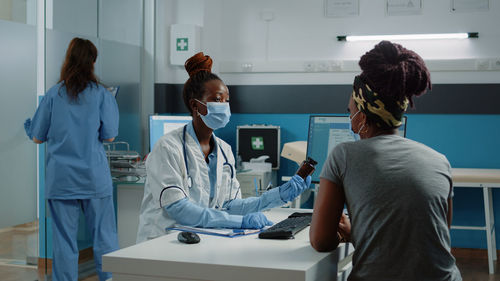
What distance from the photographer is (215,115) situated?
2225 millimetres

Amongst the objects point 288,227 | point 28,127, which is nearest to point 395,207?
point 288,227

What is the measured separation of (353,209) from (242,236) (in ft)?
1.53

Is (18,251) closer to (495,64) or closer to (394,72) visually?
(394,72)

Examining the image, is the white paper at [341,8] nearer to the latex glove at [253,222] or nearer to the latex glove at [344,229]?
the latex glove at [253,222]

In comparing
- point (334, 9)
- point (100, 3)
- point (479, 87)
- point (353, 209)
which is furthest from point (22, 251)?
point (479, 87)

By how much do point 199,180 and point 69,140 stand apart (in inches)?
58.1

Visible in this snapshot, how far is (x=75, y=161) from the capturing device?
3332 millimetres

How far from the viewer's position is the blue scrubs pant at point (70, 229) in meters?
3.36

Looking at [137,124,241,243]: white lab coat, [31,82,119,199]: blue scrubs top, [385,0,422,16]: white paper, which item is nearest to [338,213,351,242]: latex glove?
[137,124,241,243]: white lab coat

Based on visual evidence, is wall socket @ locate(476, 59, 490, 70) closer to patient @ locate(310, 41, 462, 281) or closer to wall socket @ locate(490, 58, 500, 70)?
wall socket @ locate(490, 58, 500, 70)

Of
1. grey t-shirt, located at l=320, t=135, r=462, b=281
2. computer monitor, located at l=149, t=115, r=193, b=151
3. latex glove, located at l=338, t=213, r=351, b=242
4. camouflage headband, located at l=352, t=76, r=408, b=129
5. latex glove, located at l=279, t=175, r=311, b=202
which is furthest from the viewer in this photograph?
computer monitor, located at l=149, t=115, r=193, b=151

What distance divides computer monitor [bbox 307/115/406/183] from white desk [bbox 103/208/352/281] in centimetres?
127

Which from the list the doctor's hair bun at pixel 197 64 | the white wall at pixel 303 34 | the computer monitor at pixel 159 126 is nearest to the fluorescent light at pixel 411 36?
the white wall at pixel 303 34

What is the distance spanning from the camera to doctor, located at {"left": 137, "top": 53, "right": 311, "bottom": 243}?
1966 mm
